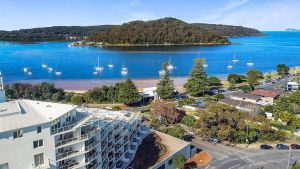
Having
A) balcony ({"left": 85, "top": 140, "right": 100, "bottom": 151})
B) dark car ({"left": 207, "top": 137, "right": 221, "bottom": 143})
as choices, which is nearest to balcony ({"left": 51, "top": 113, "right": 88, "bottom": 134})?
balcony ({"left": 85, "top": 140, "right": 100, "bottom": 151})

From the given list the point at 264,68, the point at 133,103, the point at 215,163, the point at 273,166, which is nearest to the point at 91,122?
the point at 215,163

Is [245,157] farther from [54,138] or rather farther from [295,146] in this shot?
[54,138]

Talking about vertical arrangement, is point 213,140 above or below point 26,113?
below

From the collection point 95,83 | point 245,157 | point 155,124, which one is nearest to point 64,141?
point 245,157

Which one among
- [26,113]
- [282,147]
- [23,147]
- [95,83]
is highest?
[26,113]

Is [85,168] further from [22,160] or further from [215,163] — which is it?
[215,163]

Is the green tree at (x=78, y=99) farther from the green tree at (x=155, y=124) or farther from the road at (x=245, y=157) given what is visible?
the road at (x=245, y=157)
